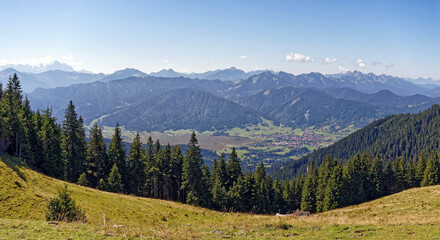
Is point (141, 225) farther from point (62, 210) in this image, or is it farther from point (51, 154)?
point (51, 154)

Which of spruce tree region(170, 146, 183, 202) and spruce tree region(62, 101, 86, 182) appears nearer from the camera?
spruce tree region(62, 101, 86, 182)

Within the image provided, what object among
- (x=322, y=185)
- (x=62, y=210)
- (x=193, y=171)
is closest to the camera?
(x=62, y=210)

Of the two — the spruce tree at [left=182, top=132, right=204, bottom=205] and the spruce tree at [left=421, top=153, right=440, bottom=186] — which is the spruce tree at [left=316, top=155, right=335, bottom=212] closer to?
the spruce tree at [left=421, top=153, right=440, bottom=186]

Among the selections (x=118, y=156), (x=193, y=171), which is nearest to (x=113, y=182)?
(x=118, y=156)

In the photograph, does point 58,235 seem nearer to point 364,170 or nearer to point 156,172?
point 156,172

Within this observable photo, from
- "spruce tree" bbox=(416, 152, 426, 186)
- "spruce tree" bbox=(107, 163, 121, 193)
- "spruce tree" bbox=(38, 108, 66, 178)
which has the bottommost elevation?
"spruce tree" bbox=(416, 152, 426, 186)

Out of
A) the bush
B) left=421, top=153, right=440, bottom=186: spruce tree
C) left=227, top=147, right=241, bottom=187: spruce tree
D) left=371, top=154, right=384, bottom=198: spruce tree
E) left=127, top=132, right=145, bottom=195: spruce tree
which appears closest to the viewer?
the bush

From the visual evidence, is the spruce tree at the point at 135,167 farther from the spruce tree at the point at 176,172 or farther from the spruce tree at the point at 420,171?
the spruce tree at the point at 420,171

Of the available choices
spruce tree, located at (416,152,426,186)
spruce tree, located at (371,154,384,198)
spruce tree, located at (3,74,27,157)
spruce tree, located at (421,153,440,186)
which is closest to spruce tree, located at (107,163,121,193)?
spruce tree, located at (3,74,27,157)

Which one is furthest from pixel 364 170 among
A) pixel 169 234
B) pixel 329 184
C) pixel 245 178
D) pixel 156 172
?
pixel 169 234

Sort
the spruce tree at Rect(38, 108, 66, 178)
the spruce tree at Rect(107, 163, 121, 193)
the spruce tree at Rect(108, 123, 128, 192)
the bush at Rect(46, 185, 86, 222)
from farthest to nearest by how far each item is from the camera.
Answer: the spruce tree at Rect(108, 123, 128, 192) < the spruce tree at Rect(107, 163, 121, 193) < the spruce tree at Rect(38, 108, 66, 178) < the bush at Rect(46, 185, 86, 222)

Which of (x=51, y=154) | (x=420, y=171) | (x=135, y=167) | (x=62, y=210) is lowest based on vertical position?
(x=420, y=171)

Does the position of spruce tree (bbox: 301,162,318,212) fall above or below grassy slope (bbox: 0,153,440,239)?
below

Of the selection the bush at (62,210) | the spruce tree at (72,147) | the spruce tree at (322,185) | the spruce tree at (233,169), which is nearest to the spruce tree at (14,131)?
the spruce tree at (72,147)
